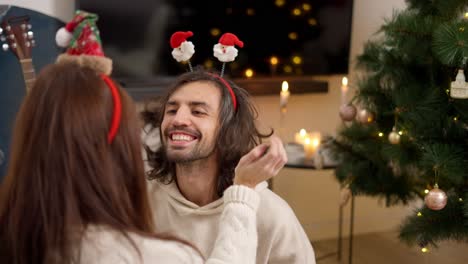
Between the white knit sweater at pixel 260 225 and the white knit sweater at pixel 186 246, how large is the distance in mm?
357

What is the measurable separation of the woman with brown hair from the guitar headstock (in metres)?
0.74

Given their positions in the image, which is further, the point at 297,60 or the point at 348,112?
the point at 297,60

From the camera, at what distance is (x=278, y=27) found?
2938 mm

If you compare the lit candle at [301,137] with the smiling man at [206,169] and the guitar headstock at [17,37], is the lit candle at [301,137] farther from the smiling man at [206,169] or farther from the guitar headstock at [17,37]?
the guitar headstock at [17,37]

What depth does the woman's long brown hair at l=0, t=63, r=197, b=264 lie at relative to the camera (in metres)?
0.89

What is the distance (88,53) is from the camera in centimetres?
94

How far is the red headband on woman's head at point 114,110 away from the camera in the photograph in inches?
36.2

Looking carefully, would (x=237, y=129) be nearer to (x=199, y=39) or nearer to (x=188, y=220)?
(x=188, y=220)

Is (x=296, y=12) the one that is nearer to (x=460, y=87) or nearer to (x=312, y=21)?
(x=312, y=21)

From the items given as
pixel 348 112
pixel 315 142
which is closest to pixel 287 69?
pixel 315 142

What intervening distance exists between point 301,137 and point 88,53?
6.66 ft

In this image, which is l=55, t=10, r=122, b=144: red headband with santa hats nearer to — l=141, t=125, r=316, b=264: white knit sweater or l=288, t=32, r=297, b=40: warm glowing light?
l=141, t=125, r=316, b=264: white knit sweater

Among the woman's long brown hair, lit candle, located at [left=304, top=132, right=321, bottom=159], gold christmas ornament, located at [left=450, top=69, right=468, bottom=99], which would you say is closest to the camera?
the woman's long brown hair

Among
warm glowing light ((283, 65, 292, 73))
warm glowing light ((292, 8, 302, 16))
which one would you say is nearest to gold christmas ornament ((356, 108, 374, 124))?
warm glowing light ((283, 65, 292, 73))
